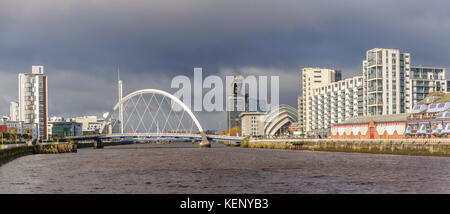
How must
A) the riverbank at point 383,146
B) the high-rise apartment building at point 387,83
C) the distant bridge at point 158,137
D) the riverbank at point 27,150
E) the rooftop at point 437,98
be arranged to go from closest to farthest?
the riverbank at point 383,146 → the riverbank at point 27,150 → the rooftop at point 437,98 → the high-rise apartment building at point 387,83 → the distant bridge at point 158,137

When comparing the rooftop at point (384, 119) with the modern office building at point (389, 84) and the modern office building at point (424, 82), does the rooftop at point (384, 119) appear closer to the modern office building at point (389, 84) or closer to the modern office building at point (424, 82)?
the modern office building at point (389, 84)

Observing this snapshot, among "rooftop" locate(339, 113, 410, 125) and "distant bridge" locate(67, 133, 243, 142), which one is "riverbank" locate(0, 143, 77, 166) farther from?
"rooftop" locate(339, 113, 410, 125)

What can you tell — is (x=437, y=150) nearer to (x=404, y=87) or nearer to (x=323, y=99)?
(x=404, y=87)

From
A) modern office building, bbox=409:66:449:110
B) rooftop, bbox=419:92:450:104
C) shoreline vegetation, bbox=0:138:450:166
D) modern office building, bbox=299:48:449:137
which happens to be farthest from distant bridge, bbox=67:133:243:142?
rooftop, bbox=419:92:450:104

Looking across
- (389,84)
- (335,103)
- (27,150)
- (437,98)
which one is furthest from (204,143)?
(437,98)

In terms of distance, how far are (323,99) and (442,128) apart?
317 ft

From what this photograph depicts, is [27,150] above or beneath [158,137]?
beneath

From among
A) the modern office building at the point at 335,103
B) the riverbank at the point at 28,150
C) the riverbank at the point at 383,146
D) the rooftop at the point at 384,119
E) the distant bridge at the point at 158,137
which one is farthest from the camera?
the distant bridge at the point at 158,137

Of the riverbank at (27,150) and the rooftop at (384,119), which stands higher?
the rooftop at (384,119)

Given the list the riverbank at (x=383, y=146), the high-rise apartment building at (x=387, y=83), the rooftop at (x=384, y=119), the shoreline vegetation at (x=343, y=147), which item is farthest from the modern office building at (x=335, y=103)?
the riverbank at (x=383, y=146)

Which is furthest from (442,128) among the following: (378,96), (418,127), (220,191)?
(220,191)

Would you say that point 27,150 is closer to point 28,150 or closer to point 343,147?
point 28,150
